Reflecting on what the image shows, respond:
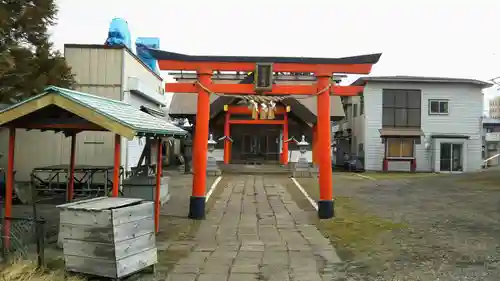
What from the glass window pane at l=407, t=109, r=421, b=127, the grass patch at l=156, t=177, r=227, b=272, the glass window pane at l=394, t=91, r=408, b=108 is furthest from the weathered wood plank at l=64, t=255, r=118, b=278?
the glass window pane at l=407, t=109, r=421, b=127

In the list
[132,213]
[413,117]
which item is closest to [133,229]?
[132,213]

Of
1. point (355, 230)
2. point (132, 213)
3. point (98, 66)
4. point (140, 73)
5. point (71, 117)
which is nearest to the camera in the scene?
point (132, 213)

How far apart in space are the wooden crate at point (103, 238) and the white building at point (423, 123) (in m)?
26.2

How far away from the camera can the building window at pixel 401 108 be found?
31016mm

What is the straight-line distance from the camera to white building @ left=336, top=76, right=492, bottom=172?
30.5 metres

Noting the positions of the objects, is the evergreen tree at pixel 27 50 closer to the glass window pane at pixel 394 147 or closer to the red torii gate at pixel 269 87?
the red torii gate at pixel 269 87

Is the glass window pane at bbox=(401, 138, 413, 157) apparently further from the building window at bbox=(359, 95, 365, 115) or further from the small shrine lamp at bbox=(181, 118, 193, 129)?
the small shrine lamp at bbox=(181, 118, 193, 129)

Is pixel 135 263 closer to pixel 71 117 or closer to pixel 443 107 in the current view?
pixel 71 117

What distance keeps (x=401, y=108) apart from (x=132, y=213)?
2787cm

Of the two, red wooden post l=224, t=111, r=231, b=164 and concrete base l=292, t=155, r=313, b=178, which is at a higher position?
red wooden post l=224, t=111, r=231, b=164

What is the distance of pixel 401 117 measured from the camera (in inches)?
1221

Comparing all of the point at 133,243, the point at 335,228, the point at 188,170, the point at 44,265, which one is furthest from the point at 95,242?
the point at 188,170

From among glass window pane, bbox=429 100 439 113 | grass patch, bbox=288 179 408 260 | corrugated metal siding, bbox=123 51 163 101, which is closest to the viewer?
grass patch, bbox=288 179 408 260

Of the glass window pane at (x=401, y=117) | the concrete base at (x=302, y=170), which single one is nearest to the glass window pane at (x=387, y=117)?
the glass window pane at (x=401, y=117)
